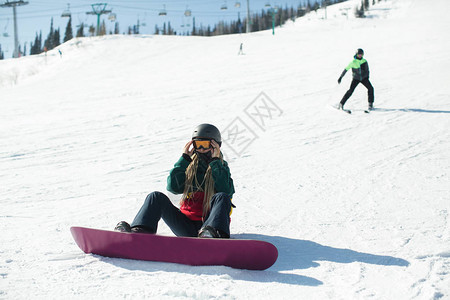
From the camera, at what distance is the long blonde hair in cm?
297

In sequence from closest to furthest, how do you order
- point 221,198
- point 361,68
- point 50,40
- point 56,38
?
point 221,198 → point 361,68 → point 56,38 → point 50,40

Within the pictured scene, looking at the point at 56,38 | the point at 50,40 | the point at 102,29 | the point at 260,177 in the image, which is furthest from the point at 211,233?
the point at 50,40

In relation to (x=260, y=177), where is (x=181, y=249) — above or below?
above

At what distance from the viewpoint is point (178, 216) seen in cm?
294

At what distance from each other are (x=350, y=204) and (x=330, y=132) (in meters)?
3.58

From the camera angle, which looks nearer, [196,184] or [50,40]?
[196,184]

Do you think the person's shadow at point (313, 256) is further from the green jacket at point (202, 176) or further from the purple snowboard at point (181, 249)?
the green jacket at point (202, 176)

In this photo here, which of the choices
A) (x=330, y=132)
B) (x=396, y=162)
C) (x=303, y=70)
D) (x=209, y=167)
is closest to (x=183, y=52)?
(x=303, y=70)

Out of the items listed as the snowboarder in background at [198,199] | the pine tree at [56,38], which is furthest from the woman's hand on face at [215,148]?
the pine tree at [56,38]

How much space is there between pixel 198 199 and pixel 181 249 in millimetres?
618

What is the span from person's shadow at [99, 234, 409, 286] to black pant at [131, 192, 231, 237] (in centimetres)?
28

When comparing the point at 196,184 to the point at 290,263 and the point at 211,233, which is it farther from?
the point at 290,263

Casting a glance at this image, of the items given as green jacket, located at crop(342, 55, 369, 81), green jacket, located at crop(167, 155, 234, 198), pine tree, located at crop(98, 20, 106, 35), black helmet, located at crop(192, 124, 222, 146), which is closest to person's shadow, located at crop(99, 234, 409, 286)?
green jacket, located at crop(167, 155, 234, 198)

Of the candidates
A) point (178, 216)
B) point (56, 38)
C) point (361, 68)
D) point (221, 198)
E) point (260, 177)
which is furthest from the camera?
point (56, 38)
